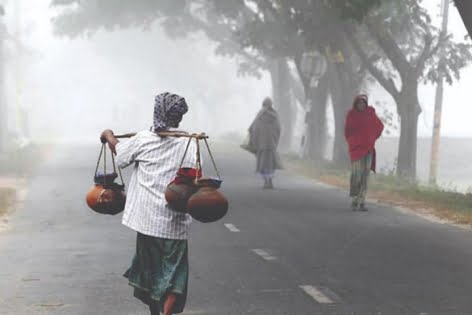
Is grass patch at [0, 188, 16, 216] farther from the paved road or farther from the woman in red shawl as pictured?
the woman in red shawl

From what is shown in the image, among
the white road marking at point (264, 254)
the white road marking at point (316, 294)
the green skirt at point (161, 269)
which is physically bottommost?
the white road marking at point (264, 254)

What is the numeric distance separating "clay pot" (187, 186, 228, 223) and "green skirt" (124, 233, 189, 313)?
1.63 ft

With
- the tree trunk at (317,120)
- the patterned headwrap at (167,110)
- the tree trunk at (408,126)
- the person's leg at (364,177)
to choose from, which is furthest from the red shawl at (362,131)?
the tree trunk at (317,120)

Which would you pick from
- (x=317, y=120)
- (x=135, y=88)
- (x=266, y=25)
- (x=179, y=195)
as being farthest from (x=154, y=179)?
(x=135, y=88)

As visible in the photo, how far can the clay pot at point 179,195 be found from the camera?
6590mm

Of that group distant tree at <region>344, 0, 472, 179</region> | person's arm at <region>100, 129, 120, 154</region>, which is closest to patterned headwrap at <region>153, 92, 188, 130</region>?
person's arm at <region>100, 129, 120, 154</region>

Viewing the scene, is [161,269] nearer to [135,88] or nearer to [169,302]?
[169,302]

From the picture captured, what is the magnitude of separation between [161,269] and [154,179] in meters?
0.60

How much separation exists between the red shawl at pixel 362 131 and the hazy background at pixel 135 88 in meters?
20.7

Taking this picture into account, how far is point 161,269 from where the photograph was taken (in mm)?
6949

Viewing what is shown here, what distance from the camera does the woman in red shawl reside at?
16734 millimetres

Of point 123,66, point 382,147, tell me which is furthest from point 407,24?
point 123,66

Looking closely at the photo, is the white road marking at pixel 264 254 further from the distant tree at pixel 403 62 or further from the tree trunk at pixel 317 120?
the tree trunk at pixel 317 120

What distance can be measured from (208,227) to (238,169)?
14754 millimetres
